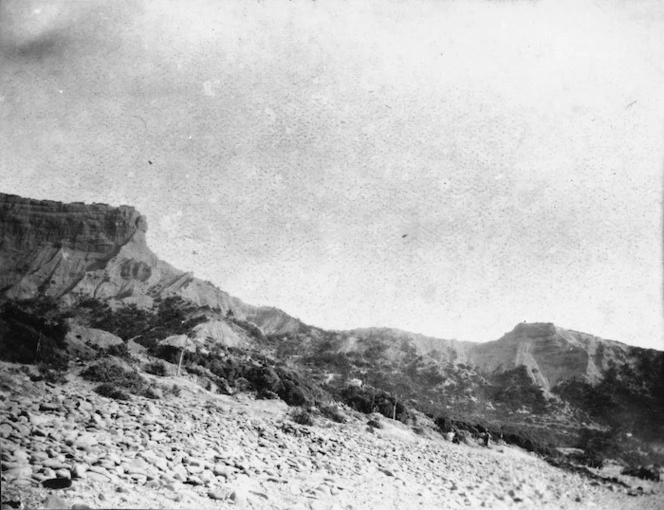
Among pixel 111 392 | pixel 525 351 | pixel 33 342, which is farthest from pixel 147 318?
pixel 525 351

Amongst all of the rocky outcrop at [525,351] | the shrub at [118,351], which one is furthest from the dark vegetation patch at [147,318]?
the rocky outcrop at [525,351]

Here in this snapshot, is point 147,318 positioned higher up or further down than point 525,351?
further down

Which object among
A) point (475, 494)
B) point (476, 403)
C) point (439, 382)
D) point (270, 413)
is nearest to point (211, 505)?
point (475, 494)

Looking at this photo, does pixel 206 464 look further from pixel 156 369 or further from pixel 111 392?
pixel 156 369

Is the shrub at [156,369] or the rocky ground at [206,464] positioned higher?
the rocky ground at [206,464]

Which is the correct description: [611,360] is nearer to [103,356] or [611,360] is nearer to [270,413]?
[270,413]

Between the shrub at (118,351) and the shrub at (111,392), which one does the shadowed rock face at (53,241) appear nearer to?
the shrub at (118,351)
